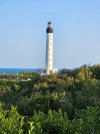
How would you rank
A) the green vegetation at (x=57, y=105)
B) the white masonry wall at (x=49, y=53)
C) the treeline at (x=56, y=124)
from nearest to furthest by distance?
the treeline at (x=56, y=124) → the green vegetation at (x=57, y=105) → the white masonry wall at (x=49, y=53)

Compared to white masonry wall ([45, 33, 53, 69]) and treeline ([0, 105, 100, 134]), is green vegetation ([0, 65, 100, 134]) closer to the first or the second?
treeline ([0, 105, 100, 134])

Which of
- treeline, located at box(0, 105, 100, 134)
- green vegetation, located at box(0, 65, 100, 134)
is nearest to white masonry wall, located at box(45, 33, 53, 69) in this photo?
green vegetation, located at box(0, 65, 100, 134)

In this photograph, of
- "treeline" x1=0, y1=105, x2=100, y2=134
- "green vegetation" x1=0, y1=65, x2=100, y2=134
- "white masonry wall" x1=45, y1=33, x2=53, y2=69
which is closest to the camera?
"treeline" x1=0, y1=105, x2=100, y2=134

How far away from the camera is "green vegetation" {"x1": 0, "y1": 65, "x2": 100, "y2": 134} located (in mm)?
17328

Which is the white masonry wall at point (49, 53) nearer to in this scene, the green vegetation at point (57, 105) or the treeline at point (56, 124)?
the green vegetation at point (57, 105)

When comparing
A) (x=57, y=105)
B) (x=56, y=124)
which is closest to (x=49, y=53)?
(x=57, y=105)

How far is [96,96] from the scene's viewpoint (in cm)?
4144

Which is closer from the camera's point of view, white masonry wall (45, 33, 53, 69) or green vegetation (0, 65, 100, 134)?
green vegetation (0, 65, 100, 134)

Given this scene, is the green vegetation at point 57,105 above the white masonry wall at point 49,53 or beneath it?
beneath

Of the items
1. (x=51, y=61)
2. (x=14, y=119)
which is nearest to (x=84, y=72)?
(x=51, y=61)

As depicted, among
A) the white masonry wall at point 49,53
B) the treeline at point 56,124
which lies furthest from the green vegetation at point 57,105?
the white masonry wall at point 49,53

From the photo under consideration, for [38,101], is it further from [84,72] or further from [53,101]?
[84,72]

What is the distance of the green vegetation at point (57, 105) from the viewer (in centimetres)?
1733

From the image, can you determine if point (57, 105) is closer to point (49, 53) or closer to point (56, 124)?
point (56, 124)
